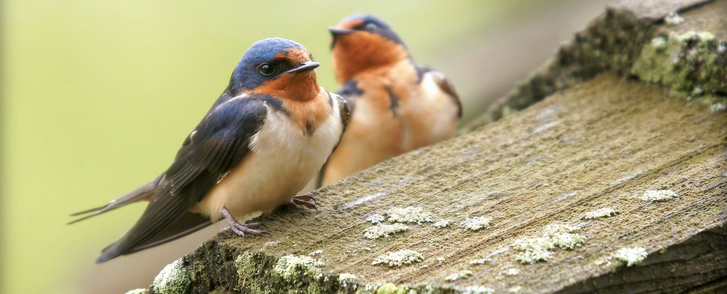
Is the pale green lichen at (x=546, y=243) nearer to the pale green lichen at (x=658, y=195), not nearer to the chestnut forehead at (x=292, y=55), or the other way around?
the pale green lichen at (x=658, y=195)

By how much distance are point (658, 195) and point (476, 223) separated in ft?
1.85

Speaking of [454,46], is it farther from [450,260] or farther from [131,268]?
[450,260]

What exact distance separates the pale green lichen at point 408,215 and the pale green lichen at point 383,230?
→ 0.05 m

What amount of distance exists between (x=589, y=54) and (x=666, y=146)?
1214mm

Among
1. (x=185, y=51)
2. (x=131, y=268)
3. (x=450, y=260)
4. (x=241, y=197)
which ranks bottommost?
(x=131, y=268)

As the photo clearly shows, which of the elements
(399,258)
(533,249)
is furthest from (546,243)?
(399,258)

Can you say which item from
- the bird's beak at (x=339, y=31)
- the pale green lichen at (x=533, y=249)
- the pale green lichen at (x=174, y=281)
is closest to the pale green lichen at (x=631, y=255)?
the pale green lichen at (x=533, y=249)

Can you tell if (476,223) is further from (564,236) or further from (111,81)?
(111,81)

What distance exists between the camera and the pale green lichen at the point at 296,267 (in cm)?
190

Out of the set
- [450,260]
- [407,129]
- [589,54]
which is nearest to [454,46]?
[407,129]

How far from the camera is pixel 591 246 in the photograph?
69.8 inches

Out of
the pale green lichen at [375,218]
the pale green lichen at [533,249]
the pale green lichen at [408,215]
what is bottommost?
the pale green lichen at [533,249]

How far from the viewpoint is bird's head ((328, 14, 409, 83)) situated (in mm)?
4301

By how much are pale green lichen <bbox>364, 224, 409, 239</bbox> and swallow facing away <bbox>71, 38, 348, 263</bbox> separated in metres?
0.40
